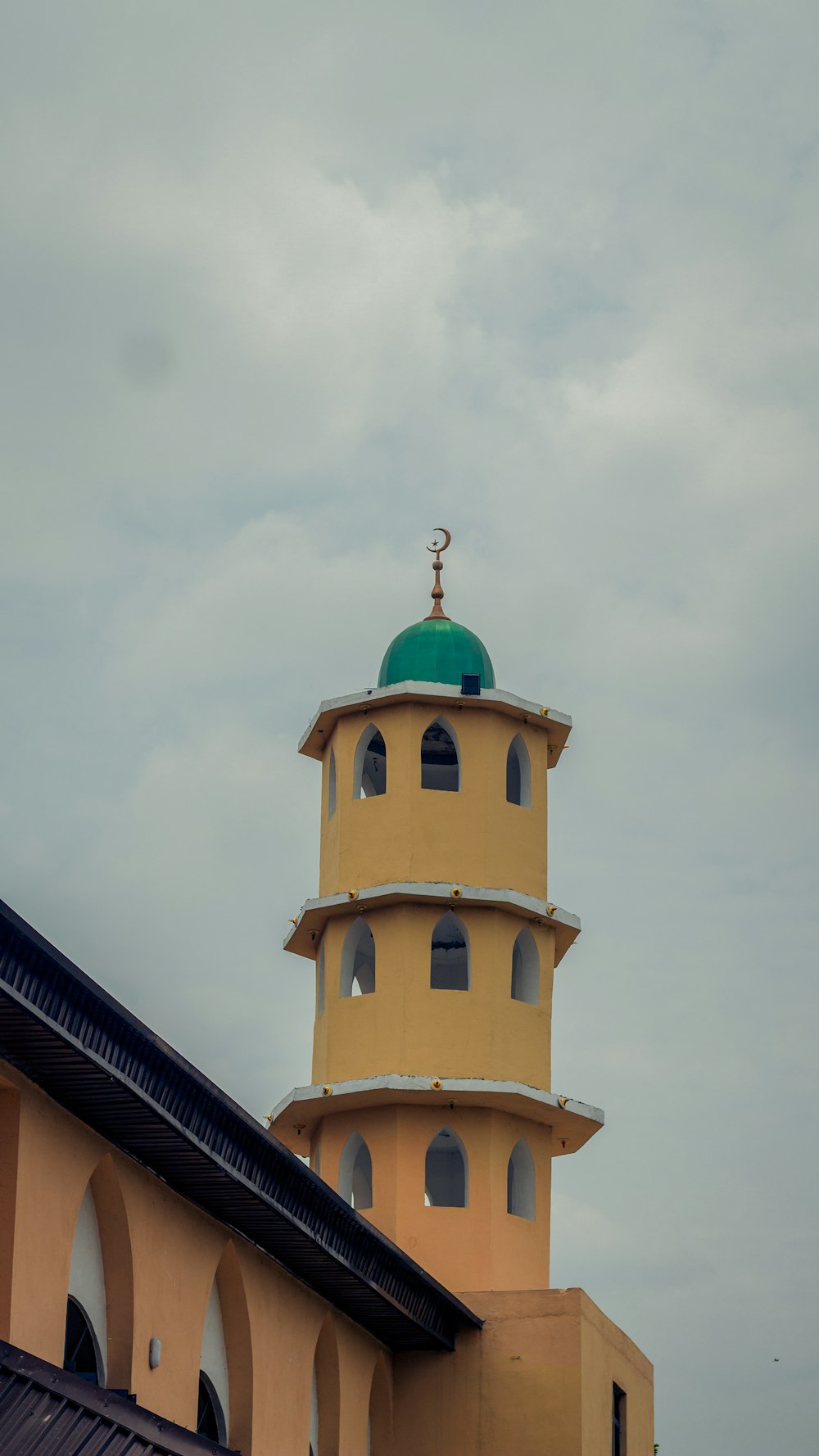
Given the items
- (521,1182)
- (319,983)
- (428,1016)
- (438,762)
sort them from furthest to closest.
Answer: (438,762)
(319,983)
(521,1182)
(428,1016)

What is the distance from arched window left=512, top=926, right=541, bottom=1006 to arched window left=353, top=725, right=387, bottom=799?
3398 millimetres

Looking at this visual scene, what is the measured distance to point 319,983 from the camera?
35062 mm

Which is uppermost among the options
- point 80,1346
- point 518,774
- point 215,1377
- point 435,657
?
point 435,657

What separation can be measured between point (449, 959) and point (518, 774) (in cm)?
340

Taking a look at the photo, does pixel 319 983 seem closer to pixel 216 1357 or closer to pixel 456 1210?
pixel 456 1210

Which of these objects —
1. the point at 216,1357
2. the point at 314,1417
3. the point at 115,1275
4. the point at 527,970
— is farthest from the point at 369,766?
the point at 115,1275

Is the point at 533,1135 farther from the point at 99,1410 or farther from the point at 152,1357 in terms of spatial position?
the point at 99,1410

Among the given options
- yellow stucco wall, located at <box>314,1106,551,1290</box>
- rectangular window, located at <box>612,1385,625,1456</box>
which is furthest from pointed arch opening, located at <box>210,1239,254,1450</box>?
A: rectangular window, located at <box>612,1385,625,1456</box>

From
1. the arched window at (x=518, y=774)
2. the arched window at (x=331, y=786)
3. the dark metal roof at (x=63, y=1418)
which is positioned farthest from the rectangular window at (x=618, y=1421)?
the dark metal roof at (x=63, y=1418)

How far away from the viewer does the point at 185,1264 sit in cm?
2261

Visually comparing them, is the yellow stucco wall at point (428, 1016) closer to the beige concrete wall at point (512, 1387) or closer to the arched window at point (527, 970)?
the arched window at point (527, 970)

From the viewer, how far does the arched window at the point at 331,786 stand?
1406 inches

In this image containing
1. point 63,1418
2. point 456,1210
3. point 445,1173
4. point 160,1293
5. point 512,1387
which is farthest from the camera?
point 445,1173

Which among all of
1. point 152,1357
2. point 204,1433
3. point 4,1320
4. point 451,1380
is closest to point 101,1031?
point 4,1320
